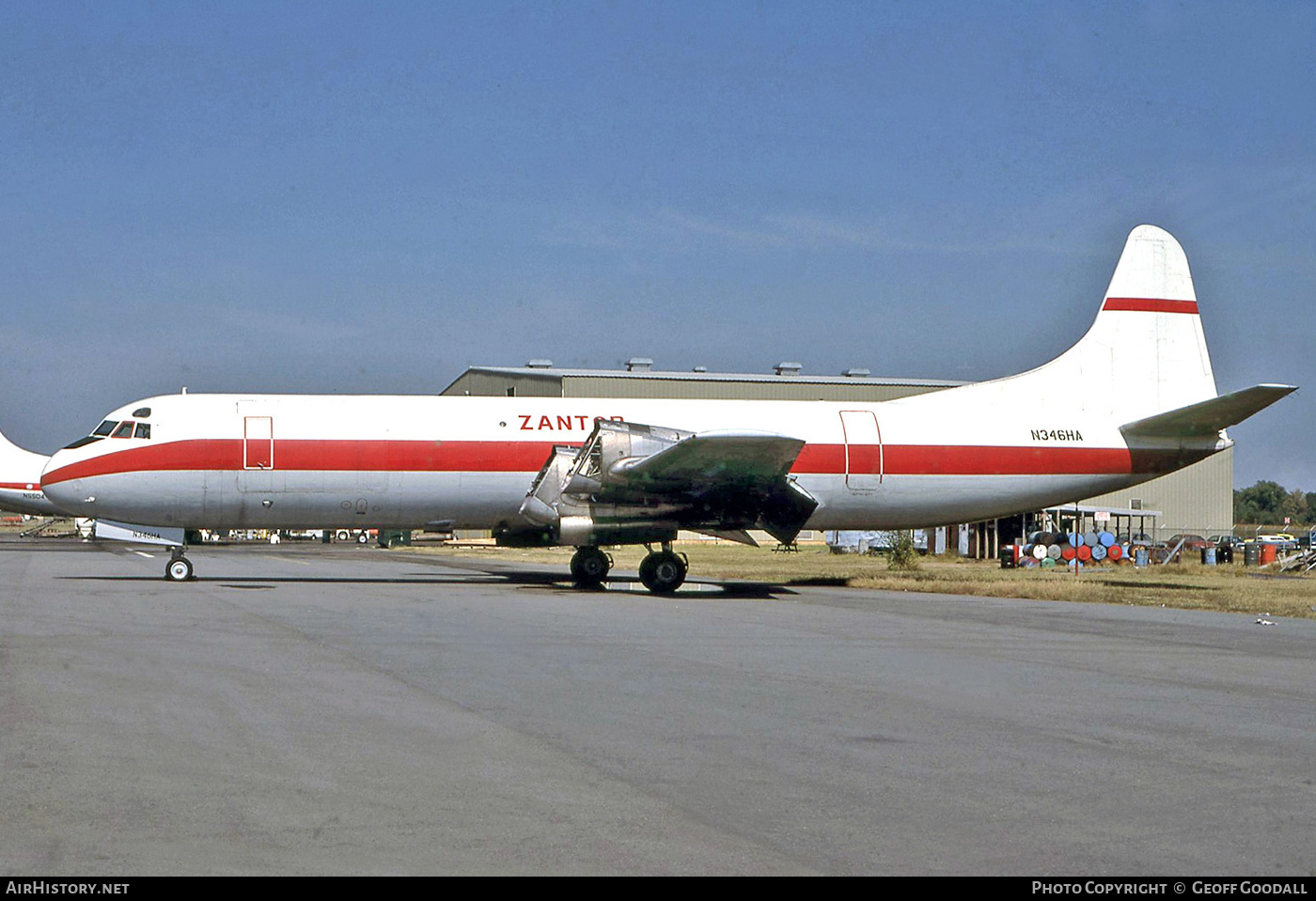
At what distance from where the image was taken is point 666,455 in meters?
21.7

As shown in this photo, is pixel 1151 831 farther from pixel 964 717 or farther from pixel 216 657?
pixel 216 657

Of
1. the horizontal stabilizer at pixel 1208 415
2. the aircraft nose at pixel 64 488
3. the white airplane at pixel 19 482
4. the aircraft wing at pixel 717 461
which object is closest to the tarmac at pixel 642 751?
the aircraft wing at pixel 717 461

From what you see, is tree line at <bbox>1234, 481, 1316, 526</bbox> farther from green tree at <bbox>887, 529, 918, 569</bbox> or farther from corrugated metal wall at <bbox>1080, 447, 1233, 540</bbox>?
green tree at <bbox>887, 529, 918, 569</bbox>

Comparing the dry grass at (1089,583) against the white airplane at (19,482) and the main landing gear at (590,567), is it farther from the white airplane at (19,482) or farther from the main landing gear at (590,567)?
the white airplane at (19,482)

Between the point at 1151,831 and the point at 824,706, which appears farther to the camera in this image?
the point at 824,706

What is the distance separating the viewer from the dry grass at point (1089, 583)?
22969 mm

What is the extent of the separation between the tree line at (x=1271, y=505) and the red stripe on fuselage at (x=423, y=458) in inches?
5859

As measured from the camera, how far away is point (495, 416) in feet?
83.0

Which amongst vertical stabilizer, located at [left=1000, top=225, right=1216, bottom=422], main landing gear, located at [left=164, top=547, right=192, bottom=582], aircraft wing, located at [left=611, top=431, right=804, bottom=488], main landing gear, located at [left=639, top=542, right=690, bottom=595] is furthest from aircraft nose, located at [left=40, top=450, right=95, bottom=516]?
vertical stabilizer, located at [left=1000, top=225, right=1216, bottom=422]

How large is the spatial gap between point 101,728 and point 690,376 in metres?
61.7

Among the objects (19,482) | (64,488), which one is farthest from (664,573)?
(19,482)

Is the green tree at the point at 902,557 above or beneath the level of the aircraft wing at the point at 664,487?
beneath
